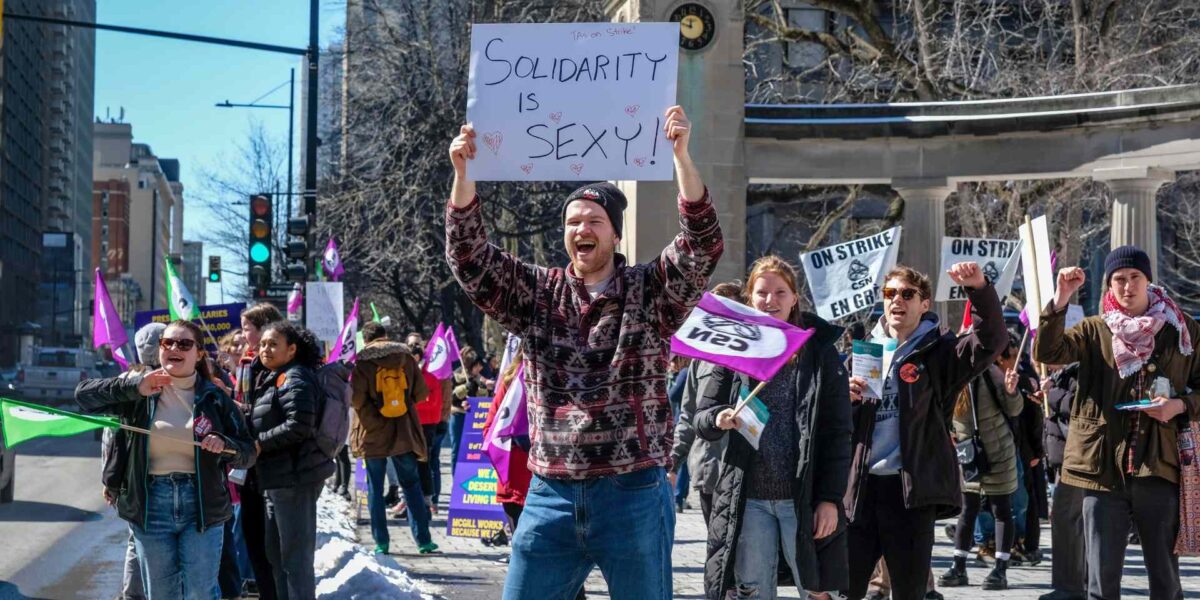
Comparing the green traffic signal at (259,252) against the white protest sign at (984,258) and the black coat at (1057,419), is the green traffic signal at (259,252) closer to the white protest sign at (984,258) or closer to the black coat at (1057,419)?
the white protest sign at (984,258)

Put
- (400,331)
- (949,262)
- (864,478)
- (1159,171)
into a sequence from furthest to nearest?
(400,331), (1159,171), (949,262), (864,478)

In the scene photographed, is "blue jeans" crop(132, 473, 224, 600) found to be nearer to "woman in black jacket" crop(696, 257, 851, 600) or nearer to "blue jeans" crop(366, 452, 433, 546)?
Result: "woman in black jacket" crop(696, 257, 851, 600)

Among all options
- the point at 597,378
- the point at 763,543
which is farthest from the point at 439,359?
the point at 597,378

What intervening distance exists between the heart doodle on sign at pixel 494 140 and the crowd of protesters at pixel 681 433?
0.73 feet

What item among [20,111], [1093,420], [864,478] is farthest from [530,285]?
[20,111]

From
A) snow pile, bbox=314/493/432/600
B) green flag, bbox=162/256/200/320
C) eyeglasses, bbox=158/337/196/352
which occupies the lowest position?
snow pile, bbox=314/493/432/600

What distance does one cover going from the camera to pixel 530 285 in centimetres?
509

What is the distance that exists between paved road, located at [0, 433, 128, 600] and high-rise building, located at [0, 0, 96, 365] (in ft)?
297

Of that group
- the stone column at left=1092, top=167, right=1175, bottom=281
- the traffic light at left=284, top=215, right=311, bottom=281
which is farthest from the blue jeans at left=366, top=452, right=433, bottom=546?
the stone column at left=1092, top=167, right=1175, bottom=281

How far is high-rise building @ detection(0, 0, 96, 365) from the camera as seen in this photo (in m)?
120

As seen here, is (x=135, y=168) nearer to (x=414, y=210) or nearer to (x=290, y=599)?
(x=414, y=210)

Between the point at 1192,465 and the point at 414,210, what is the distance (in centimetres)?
2222

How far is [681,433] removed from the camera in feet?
25.3

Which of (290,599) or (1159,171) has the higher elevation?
(1159,171)
